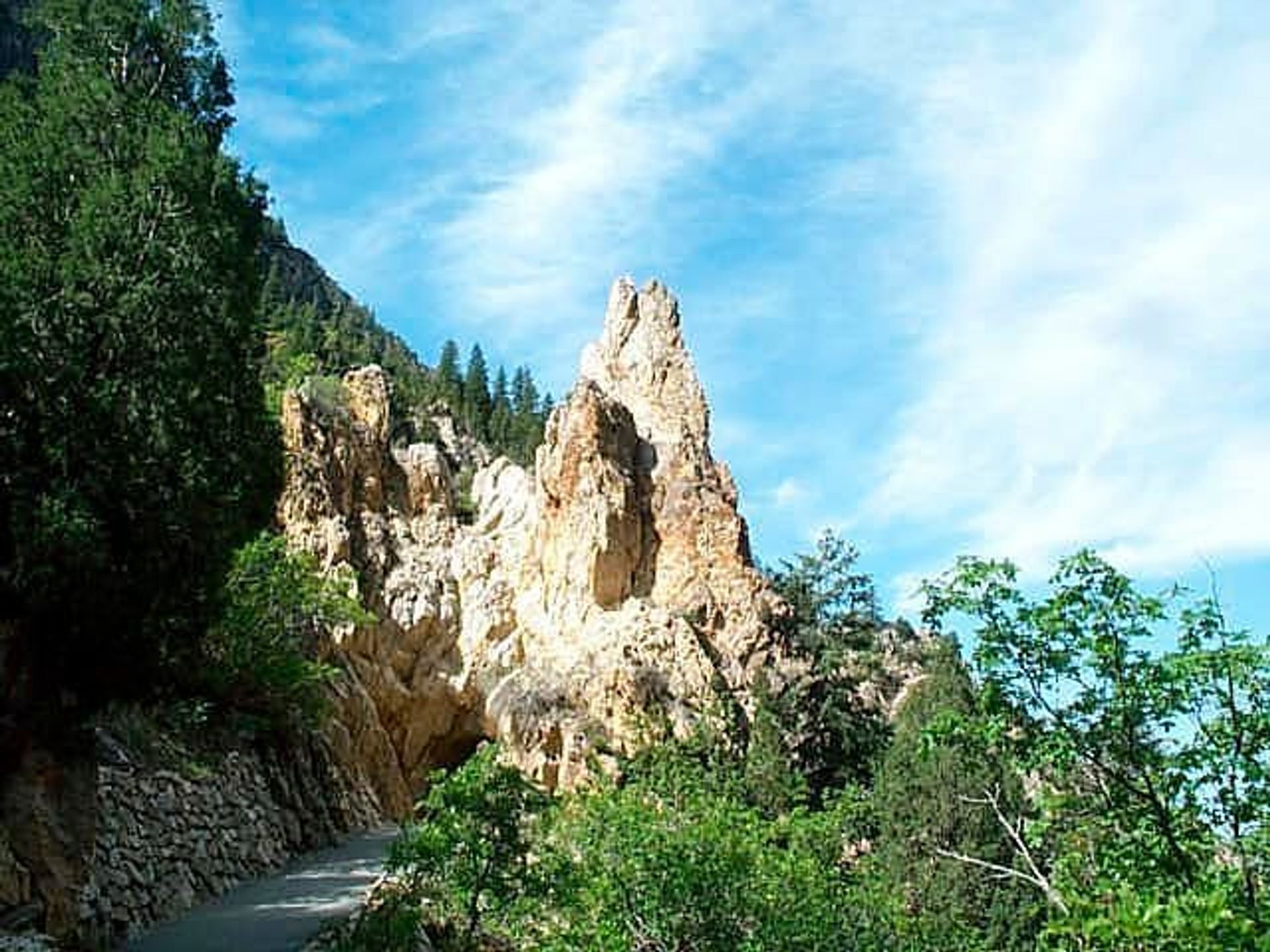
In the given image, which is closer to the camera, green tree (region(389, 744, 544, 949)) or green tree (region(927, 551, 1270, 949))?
green tree (region(927, 551, 1270, 949))

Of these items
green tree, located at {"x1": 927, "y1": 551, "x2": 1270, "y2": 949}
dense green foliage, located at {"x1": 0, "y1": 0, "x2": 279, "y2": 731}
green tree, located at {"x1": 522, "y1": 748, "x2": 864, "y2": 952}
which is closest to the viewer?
green tree, located at {"x1": 927, "y1": 551, "x2": 1270, "y2": 949}

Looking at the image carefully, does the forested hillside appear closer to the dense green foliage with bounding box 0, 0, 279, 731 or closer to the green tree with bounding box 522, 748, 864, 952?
the dense green foliage with bounding box 0, 0, 279, 731

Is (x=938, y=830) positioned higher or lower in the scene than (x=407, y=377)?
lower

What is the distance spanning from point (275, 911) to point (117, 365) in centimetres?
701

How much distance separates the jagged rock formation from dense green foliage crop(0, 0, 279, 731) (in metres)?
13.8

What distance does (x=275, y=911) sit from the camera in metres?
13.7

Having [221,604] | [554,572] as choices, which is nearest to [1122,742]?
[221,604]

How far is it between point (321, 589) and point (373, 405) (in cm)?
993

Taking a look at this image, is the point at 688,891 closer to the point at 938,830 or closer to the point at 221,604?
the point at 221,604

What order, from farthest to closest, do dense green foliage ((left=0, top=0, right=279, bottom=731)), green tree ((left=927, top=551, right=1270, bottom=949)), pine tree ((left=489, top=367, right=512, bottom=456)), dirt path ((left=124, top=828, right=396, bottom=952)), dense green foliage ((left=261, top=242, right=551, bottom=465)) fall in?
pine tree ((left=489, top=367, right=512, bottom=456)) → dense green foliage ((left=261, top=242, right=551, bottom=465)) → dirt path ((left=124, top=828, right=396, bottom=952)) → dense green foliage ((left=0, top=0, right=279, bottom=731)) → green tree ((left=927, top=551, right=1270, bottom=949))

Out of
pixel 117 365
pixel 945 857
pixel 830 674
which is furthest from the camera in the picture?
pixel 830 674

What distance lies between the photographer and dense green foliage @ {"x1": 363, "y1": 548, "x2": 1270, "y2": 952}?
529 centimetres

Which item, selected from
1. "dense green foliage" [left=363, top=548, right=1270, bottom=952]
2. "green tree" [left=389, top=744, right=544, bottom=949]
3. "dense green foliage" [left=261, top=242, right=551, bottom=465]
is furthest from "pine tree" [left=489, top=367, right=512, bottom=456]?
"green tree" [left=389, top=744, right=544, bottom=949]

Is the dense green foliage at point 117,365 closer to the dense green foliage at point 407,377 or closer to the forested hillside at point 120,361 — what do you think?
the forested hillside at point 120,361
